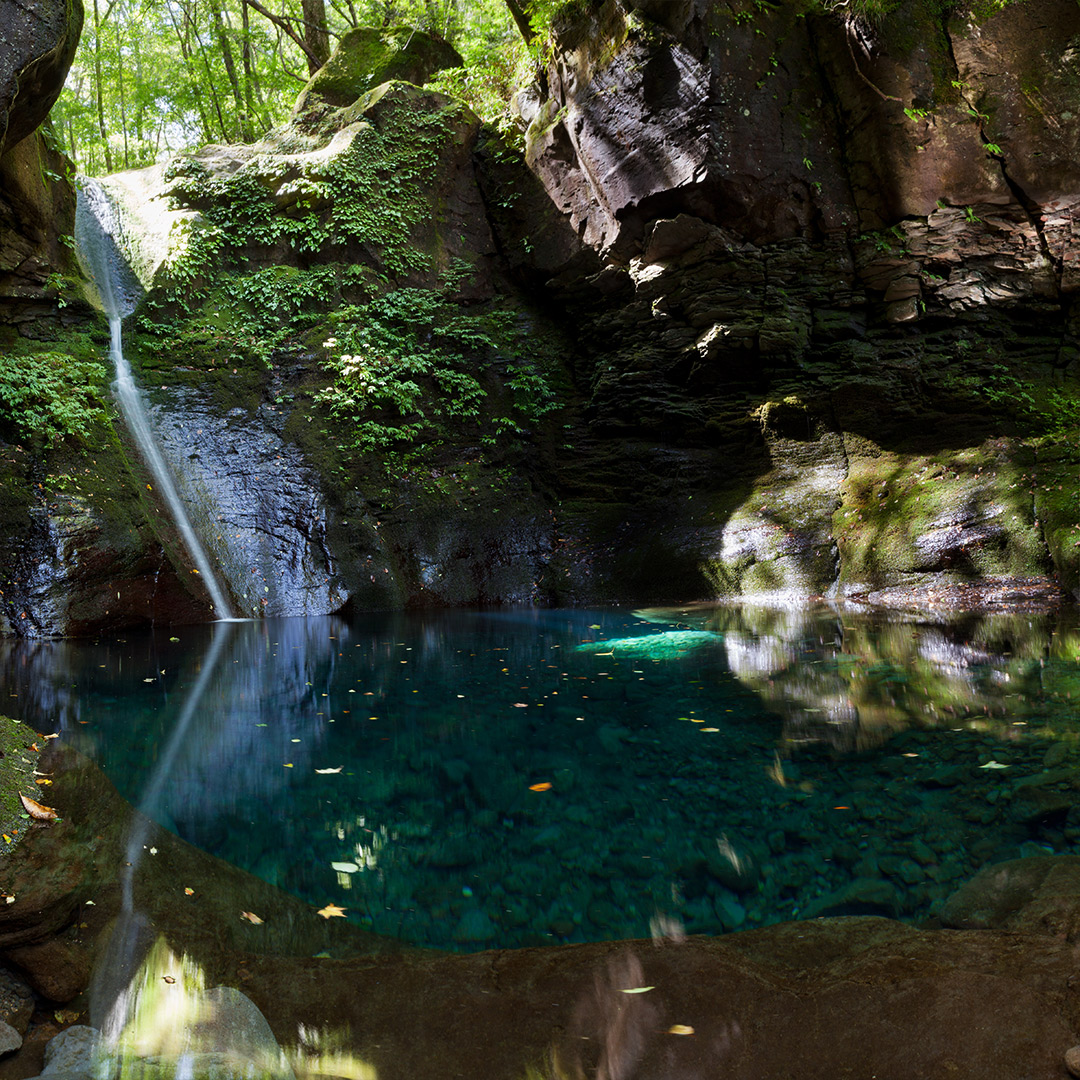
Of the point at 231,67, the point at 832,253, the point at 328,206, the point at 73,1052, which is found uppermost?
the point at 231,67

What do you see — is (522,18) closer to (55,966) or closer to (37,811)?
(37,811)

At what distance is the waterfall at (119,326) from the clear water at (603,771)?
4016mm

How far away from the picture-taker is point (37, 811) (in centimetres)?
313

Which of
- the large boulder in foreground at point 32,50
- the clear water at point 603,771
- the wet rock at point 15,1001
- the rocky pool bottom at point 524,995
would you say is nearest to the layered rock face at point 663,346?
the clear water at point 603,771

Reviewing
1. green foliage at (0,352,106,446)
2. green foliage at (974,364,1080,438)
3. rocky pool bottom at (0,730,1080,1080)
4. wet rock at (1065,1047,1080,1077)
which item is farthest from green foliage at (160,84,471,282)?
wet rock at (1065,1047,1080,1077)

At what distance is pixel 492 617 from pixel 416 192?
8.98 m

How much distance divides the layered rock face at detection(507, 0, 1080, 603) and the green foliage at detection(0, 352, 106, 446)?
8.49 metres

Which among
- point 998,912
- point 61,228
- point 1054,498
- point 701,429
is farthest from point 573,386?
point 998,912

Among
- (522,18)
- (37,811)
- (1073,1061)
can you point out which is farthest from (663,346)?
(1073,1061)

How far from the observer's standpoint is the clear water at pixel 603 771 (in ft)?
8.83

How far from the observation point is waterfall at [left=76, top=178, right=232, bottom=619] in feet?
35.9

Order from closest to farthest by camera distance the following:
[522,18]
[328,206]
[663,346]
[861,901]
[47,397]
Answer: [861,901] < [47,397] < [663,346] < [328,206] < [522,18]

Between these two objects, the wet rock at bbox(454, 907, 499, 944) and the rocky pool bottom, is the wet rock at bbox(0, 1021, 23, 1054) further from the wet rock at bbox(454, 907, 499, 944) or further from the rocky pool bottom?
the wet rock at bbox(454, 907, 499, 944)

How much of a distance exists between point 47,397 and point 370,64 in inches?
451
